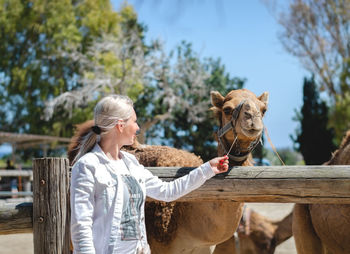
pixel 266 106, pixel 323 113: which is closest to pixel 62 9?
pixel 323 113

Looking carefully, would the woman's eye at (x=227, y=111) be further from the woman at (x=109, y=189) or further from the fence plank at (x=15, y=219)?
the fence plank at (x=15, y=219)

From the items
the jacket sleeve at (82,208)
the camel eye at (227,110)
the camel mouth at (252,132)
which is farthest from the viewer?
the camel eye at (227,110)

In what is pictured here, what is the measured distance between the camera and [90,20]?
80.3 ft

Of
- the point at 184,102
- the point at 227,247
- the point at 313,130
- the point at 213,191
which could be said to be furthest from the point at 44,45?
the point at 213,191

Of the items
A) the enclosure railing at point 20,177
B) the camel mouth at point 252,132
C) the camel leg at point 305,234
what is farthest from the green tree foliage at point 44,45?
the camel mouth at point 252,132

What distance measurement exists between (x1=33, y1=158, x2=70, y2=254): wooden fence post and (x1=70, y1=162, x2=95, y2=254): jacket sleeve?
22.7 inches

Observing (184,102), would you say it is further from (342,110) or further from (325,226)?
(325,226)

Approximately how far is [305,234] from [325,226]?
33cm

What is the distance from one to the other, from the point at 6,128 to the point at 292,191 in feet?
84.5

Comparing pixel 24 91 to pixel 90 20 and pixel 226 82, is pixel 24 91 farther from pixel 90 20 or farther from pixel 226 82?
pixel 226 82

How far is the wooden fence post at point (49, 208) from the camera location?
9.25 feet

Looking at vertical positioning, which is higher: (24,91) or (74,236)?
(24,91)

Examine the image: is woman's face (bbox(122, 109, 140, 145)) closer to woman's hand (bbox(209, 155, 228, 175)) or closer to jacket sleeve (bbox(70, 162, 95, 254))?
jacket sleeve (bbox(70, 162, 95, 254))

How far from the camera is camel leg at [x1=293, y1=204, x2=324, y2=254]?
475 cm
